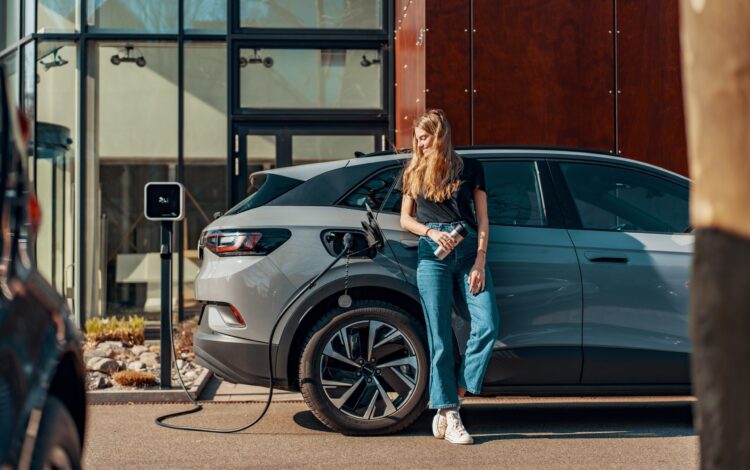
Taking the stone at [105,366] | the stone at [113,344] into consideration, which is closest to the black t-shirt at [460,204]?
the stone at [105,366]

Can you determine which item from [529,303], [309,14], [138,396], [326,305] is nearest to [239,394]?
[138,396]

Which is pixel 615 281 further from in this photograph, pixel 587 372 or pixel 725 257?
pixel 725 257

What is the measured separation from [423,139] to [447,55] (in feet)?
12.7

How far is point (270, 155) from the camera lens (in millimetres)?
11523

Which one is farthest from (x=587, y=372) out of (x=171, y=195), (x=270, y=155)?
(x=270, y=155)

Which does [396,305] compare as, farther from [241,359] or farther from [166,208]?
[166,208]

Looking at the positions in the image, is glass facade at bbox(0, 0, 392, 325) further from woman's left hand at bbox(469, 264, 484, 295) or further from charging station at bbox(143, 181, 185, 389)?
woman's left hand at bbox(469, 264, 484, 295)

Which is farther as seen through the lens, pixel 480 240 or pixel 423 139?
pixel 423 139

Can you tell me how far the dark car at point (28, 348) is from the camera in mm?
2340

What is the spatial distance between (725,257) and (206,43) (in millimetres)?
10638

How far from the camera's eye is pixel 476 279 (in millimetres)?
5566

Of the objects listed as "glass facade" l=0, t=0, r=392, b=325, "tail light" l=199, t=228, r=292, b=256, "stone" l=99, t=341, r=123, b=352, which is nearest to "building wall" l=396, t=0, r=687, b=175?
"glass facade" l=0, t=0, r=392, b=325

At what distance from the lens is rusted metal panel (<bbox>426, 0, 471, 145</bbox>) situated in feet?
31.0

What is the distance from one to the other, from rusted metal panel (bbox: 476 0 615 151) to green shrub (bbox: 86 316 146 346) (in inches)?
155
